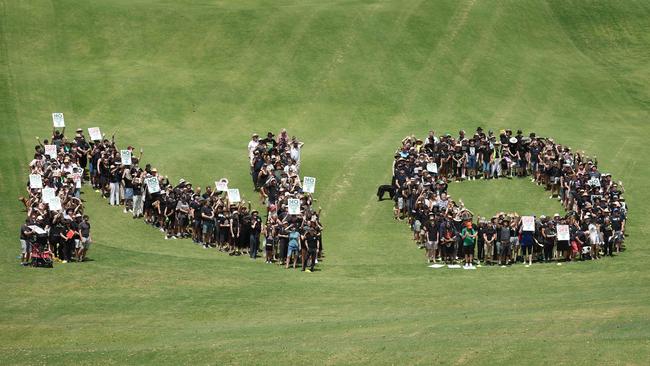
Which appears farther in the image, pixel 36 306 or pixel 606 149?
pixel 606 149

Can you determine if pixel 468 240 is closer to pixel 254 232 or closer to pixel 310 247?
pixel 310 247

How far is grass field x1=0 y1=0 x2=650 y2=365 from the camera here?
98.2 ft

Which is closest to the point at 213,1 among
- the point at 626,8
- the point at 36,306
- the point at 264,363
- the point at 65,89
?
the point at 65,89

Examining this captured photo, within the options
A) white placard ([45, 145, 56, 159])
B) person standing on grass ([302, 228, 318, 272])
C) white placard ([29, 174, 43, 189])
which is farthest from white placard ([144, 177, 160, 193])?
person standing on grass ([302, 228, 318, 272])

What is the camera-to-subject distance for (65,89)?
61844 millimetres

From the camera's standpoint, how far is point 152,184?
139ft

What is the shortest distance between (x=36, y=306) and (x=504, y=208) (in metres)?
22.0

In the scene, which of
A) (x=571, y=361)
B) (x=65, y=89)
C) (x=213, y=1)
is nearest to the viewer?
(x=571, y=361)

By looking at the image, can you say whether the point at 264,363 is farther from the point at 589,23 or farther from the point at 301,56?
the point at 589,23

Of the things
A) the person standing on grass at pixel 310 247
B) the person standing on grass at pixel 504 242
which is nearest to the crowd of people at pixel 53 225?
the person standing on grass at pixel 310 247

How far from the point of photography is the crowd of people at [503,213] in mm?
40125

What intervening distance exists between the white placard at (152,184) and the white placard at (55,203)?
4773 mm

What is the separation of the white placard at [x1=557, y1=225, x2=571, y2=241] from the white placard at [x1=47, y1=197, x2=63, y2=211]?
17.9 metres

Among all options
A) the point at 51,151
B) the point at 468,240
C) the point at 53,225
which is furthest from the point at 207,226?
the point at 468,240
